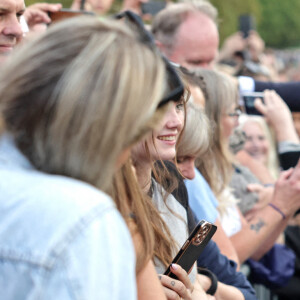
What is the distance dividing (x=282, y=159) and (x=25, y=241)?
2976 mm

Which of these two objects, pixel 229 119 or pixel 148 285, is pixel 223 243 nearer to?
pixel 229 119

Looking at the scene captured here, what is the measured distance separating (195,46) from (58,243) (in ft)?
11.8

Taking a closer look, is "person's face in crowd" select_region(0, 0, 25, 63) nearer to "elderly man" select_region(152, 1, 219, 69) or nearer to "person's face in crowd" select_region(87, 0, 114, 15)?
"elderly man" select_region(152, 1, 219, 69)

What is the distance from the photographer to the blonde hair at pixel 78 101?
3.60ft

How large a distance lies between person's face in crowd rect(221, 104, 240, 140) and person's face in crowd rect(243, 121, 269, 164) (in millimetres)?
2000

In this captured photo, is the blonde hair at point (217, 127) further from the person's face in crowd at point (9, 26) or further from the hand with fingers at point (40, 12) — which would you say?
the person's face in crowd at point (9, 26)

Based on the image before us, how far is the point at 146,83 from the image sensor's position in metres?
1.16

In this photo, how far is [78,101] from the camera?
1094mm

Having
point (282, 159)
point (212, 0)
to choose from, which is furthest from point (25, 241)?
point (212, 0)

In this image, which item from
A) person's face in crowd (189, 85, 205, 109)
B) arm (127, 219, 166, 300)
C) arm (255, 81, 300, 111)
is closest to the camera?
arm (127, 219, 166, 300)

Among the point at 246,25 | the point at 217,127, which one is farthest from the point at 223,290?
the point at 246,25

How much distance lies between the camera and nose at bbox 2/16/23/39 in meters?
2.51

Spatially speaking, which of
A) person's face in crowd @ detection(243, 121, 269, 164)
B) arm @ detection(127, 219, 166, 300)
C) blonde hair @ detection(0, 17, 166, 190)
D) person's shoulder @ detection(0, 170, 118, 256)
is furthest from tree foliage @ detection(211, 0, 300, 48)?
person's shoulder @ detection(0, 170, 118, 256)

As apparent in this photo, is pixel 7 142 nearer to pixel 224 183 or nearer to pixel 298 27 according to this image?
pixel 224 183
